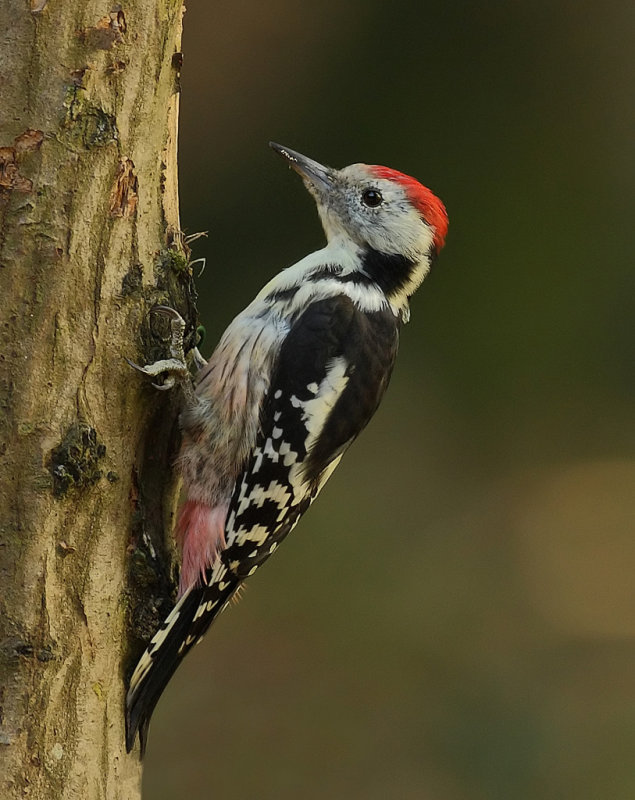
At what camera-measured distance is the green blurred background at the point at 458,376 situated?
564cm

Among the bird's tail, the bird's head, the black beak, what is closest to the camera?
the bird's tail

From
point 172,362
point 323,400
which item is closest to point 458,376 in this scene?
point 323,400

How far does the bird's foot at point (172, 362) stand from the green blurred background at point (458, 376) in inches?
141

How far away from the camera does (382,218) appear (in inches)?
116

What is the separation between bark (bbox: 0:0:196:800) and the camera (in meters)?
1.94

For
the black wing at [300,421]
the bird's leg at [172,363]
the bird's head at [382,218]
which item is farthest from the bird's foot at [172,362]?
the bird's head at [382,218]

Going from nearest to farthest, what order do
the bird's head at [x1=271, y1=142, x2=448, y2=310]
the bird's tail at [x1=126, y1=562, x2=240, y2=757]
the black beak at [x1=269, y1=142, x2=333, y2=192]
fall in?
the bird's tail at [x1=126, y1=562, x2=240, y2=757] → the bird's head at [x1=271, y1=142, x2=448, y2=310] → the black beak at [x1=269, y1=142, x2=333, y2=192]

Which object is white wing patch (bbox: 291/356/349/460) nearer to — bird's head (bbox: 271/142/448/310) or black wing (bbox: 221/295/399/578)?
black wing (bbox: 221/295/399/578)

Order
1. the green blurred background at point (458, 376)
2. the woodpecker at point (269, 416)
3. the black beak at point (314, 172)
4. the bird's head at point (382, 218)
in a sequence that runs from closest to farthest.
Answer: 1. the woodpecker at point (269, 416)
2. the bird's head at point (382, 218)
3. the black beak at point (314, 172)
4. the green blurred background at point (458, 376)

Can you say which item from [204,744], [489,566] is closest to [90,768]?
[204,744]

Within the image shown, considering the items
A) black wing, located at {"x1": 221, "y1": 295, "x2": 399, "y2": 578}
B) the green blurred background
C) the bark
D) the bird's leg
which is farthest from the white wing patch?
the green blurred background

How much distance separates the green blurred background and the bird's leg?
3.57m

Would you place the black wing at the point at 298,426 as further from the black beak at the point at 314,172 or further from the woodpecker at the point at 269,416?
the black beak at the point at 314,172

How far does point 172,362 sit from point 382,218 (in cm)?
97
